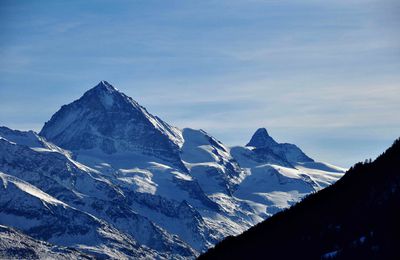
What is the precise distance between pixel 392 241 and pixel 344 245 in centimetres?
1657

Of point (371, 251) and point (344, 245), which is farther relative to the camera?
point (344, 245)

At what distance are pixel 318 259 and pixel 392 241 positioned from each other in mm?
22731

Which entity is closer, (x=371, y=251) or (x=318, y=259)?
(x=371, y=251)

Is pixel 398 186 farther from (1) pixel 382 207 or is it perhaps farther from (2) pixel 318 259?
(2) pixel 318 259

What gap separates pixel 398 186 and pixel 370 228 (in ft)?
35.4

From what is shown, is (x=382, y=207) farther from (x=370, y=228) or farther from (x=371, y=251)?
(x=371, y=251)

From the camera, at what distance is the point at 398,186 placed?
650ft

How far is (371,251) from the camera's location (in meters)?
178

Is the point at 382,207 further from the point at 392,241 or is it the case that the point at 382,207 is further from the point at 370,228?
the point at 392,241

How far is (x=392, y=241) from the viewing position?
581 feet

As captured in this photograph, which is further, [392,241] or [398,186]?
[398,186]

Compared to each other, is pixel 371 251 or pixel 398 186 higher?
pixel 398 186

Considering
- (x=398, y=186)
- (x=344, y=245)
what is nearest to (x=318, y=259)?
(x=344, y=245)

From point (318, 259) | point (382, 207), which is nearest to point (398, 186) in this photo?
point (382, 207)
